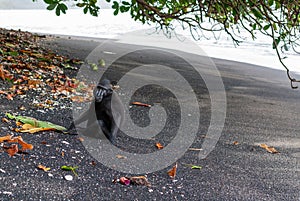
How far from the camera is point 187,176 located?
271 centimetres

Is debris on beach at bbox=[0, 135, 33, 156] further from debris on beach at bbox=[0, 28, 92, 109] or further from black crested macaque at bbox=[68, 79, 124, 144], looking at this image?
debris on beach at bbox=[0, 28, 92, 109]

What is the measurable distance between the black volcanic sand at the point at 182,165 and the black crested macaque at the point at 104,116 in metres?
0.12

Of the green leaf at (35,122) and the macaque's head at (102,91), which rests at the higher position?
the macaque's head at (102,91)

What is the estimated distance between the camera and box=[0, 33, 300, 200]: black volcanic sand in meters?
2.30

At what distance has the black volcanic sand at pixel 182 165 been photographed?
2297 millimetres

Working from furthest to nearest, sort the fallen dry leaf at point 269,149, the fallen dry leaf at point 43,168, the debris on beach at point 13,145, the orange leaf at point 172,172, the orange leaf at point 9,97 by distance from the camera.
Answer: the orange leaf at point 9,97 < the fallen dry leaf at point 269,149 < the orange leaf at point 172,172 < the debris on beach at point 13,145 < the fallen dry leaf at point 43,168

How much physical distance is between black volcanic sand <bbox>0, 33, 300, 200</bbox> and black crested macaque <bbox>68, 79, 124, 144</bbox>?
0.38ft

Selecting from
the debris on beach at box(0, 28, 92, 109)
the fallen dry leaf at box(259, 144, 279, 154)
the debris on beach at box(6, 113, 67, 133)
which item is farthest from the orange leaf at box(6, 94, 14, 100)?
the fallen dry leaf at box(259, 144, 279, 154)

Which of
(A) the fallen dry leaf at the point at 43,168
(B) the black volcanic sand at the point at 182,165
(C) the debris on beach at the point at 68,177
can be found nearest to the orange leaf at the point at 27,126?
(B) the black volcanic sand at the point at 182,165

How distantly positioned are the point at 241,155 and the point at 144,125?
847 millimetres

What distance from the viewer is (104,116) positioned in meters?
3.18

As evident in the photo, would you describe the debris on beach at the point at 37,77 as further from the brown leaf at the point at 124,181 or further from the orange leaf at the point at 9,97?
the brown leaf at the point at 124,181

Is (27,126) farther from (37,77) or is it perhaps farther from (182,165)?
(37,77)

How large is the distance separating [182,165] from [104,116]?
651 mm
